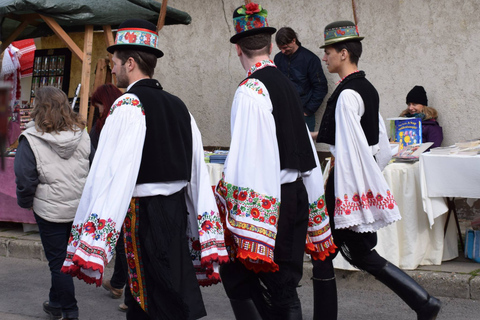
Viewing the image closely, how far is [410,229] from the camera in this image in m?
5.30

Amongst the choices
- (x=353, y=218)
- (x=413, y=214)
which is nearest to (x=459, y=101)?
(x=413, y=214)

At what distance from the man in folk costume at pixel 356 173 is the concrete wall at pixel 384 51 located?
3.51 metres

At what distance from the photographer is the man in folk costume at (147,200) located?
2.78m

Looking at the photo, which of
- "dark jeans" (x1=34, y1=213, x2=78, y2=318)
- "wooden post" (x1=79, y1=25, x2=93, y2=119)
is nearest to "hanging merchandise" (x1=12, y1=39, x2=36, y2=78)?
"wooden post" (x1=79, y1=25, x2=93, y2=119)

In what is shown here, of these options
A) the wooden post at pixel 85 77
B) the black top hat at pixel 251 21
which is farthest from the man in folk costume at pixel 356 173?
the wooden post at pixel 85 77

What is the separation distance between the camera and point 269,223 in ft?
9.92

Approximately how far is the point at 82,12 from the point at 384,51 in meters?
3.39

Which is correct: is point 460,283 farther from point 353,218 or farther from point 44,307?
point 44,307

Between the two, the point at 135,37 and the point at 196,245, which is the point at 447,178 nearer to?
the point at 196,245

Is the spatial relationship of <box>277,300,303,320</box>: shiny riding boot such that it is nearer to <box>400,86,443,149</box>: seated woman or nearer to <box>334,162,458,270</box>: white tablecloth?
<box>334,162,458,270</box>: white tablecloth

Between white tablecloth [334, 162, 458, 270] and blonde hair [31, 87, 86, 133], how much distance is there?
2451 millimetres

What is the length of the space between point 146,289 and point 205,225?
0.39 m

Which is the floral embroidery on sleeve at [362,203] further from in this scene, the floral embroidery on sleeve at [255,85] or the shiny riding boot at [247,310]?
the floral embroidery on sleeve at [255,85]

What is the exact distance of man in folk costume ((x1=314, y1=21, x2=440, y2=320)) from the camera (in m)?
3.81
